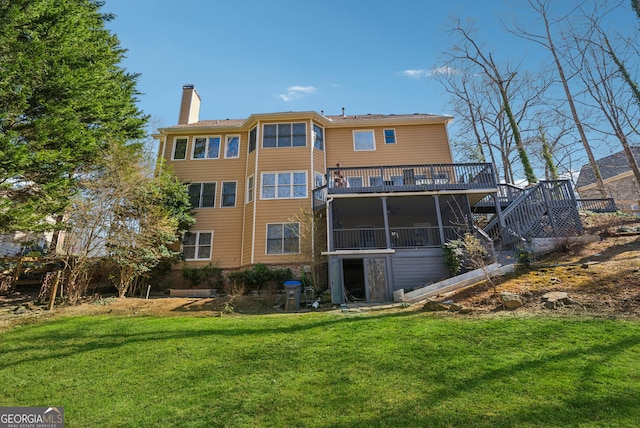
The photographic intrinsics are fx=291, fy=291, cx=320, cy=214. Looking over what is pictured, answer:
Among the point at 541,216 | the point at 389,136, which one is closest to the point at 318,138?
the point at 389,136

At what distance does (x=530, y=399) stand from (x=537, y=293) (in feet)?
15.1

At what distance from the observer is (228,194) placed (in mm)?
16375

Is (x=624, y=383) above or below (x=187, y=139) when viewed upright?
below

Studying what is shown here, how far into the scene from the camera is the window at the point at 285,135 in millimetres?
16156

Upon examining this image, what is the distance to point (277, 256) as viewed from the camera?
46.5 ft

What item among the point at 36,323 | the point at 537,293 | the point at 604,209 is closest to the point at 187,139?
the point at 36,323

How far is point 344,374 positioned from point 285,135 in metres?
13.9

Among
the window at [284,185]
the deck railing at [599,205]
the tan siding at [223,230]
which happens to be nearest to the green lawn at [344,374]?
the tan siding at [223,230]

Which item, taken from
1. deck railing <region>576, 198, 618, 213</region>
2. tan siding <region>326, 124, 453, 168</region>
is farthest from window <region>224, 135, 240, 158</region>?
deck railing <region>576, 198, 618, 213</region>

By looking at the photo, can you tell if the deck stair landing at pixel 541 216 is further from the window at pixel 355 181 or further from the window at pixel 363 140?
the window at pixel 363 140

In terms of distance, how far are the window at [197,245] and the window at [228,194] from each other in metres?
1.89

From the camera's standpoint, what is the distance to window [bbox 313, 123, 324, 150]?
1661 cm

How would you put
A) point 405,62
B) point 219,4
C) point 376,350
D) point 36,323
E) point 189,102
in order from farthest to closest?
point 189,102, point 405,62, point 219,4, point 36,323, point 376,350

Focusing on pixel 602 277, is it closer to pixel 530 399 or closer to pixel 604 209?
pixel 530 399
